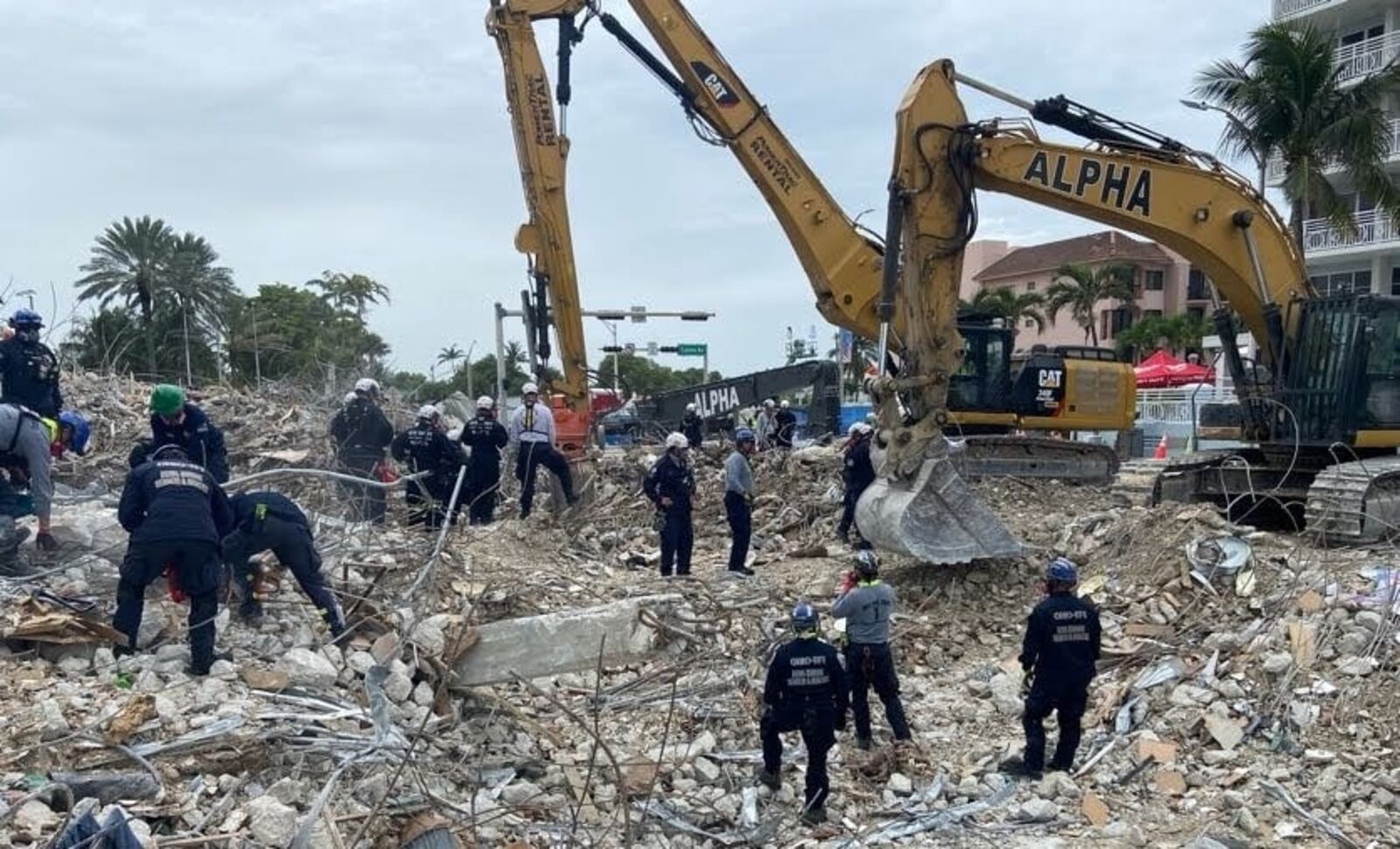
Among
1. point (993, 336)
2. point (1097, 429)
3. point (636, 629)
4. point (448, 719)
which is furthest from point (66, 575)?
point (1097, 429)

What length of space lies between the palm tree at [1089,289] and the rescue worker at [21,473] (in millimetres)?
42749

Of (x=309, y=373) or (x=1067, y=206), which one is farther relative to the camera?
(x=309, y=373)

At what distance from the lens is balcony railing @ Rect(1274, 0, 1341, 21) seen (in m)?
33.2

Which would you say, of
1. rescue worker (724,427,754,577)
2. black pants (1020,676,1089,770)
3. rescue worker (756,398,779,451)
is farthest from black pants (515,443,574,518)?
black pants (1020,676,1089,770)

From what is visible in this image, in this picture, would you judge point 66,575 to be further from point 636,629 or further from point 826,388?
point 826,388

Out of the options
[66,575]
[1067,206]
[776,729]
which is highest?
[1067,206]

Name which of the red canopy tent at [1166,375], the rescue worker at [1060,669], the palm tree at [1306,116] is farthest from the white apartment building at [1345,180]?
the rescue worker at [1060,669]

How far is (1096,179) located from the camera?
9961mm

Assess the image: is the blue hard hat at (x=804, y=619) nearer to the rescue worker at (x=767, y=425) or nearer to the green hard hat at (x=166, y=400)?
the green hard hat at (x=166, y=400)

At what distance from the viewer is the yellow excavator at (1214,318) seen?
30.7 feet

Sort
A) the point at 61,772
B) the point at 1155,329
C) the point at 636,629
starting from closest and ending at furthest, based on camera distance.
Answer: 1. the point at 61,772
2. the point at 636,629
3. the point at 1155,329

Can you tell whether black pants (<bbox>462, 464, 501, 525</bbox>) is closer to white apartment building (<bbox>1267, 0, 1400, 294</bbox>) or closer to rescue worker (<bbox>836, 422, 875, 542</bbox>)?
rescue worker (<bbox>836, 422, 875, 542</bbox>)

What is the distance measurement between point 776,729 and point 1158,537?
15.6 ft

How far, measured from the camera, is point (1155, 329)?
41.8m
